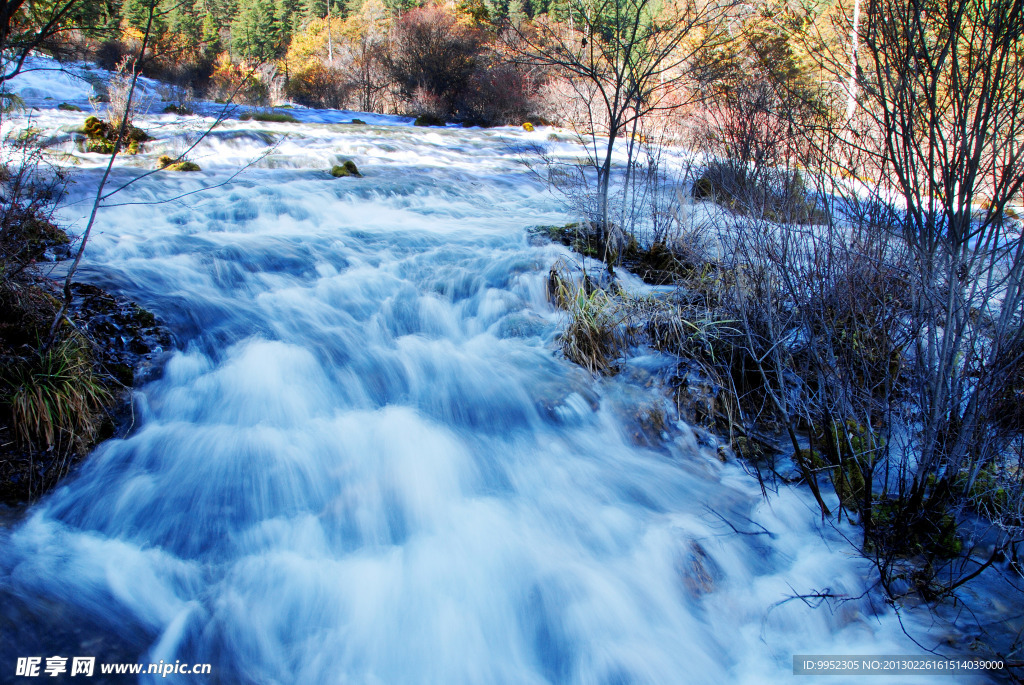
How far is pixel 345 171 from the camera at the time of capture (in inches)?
429

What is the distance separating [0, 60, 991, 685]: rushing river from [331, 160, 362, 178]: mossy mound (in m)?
5.07

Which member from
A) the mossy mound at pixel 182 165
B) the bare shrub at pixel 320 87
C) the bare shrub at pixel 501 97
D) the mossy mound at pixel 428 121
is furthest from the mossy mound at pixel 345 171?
the bare shrub at pixel 320 87

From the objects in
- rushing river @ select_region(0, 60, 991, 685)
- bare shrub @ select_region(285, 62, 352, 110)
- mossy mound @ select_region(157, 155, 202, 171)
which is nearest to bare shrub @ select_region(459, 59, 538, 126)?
bare shrub @ select_region(285, 62, 352, 110)

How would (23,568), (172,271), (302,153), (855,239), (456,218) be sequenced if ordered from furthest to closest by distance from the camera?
1. (302,153)
2. (456,218)
3. (172,271)
4. (855,239)
5. (23,568)

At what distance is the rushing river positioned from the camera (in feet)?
8.93

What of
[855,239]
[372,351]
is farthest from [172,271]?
[855,239]

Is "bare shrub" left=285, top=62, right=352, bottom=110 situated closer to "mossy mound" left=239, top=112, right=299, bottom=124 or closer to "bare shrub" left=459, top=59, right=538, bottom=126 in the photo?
"bare shrub" left=459, top=59, right=538, bottom=126

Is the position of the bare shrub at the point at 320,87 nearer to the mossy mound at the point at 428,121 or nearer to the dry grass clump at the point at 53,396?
the mossy mound at the point at 428,121

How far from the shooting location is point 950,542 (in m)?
3.12

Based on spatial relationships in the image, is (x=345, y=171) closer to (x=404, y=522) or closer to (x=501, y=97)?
(x=404, y=522)

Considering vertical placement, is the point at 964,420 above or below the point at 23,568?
above

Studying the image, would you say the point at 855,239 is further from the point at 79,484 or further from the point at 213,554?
the point at 79,484

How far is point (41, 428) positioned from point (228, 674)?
194cm

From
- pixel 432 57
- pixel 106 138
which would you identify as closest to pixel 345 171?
pixel 106 138
